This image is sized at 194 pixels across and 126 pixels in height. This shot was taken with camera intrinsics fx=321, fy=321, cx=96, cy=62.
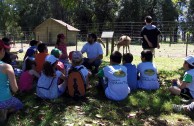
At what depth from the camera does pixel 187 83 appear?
6.10 m

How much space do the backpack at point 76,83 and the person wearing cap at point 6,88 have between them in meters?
1.17

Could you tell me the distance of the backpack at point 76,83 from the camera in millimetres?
6125

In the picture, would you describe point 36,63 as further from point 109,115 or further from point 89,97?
point 109,115

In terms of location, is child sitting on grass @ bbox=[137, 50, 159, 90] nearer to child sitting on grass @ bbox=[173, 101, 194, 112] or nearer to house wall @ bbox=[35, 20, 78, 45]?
child sitting on grass @ bbox=[173, 101, 194, 112]

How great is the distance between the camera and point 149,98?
6473mm

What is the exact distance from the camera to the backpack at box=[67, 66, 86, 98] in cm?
612

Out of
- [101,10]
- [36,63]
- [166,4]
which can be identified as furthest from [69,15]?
[36,63]

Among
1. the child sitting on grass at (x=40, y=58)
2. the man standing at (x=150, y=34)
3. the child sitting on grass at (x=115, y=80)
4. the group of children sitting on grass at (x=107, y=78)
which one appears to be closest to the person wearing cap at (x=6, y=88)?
the group of children sitting on grass at (x=107, y=78)

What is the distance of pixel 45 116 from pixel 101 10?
43199 mm

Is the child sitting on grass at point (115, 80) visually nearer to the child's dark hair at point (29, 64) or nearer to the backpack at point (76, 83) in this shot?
the backpack at point (76, 83)

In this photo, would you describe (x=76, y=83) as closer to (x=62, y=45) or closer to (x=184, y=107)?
(x=184, y=107)

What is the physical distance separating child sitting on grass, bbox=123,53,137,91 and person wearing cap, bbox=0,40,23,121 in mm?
2596

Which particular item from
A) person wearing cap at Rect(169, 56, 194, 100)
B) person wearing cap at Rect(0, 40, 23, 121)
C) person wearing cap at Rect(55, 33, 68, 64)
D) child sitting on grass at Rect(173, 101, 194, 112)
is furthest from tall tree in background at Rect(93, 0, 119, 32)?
person wearing cap at Rect(0, 40, 23, 121)

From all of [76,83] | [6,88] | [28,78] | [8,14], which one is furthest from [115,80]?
[8,14]
